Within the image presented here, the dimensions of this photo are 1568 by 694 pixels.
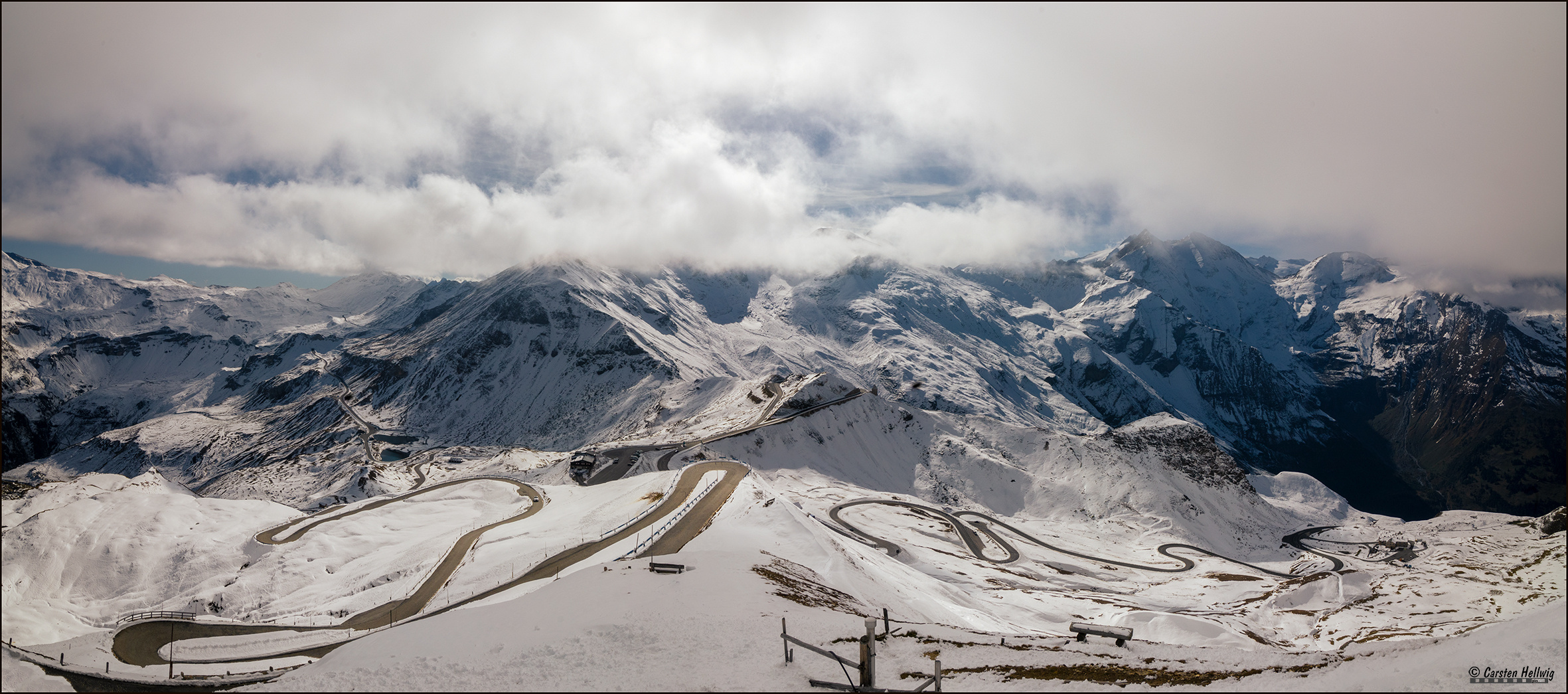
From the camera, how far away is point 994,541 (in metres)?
105

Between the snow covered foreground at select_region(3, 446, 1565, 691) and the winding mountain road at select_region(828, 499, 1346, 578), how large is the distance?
3291mm

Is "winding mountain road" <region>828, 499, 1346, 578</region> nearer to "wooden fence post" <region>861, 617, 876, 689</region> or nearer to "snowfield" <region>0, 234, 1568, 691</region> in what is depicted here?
"snowfield" <region>0, 234, 1568, 691</region>

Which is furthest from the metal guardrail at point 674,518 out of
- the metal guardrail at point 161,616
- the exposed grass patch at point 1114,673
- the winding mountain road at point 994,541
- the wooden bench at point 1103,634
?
the metal guardrail at point 161,616

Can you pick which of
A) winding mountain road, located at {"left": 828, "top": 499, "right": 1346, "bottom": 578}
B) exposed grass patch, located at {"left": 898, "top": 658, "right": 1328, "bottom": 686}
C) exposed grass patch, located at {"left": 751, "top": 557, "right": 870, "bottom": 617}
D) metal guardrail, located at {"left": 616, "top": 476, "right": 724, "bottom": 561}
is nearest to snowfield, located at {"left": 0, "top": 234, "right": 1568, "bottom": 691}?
exposed grass patch, located at {"left": 898, "top": 658, "right": 1328, "bottom": 686}

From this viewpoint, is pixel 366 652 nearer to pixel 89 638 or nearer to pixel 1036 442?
pixel 89 638

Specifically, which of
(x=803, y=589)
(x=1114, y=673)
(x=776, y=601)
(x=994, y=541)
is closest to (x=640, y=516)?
(x=803, y=589)

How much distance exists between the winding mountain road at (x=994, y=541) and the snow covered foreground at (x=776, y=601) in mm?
3291

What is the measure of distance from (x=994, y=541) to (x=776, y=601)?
77.0 metres

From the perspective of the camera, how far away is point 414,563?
60625 mm

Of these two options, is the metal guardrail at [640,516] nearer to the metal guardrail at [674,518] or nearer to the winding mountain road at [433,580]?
the winding mountain road at [433,580]

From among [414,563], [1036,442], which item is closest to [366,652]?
[414,563]

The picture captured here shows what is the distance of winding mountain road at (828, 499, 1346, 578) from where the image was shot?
3711 inches

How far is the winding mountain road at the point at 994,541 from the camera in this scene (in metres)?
94.2

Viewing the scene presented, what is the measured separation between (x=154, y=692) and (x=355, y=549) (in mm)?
39986
